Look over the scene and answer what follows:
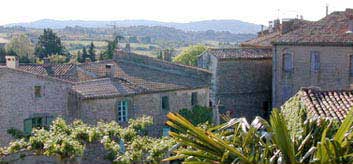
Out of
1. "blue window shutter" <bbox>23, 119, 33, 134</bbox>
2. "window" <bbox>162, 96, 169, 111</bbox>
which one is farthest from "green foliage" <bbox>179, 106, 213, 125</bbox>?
"blue window shutter" <bbox>23, 119, 33, 134</bbox>

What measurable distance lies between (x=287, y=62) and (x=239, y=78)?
12.1ft

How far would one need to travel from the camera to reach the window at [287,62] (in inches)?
1382

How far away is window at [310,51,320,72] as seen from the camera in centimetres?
3356

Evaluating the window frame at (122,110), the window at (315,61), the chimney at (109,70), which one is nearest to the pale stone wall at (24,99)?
the window frame at (122,110)

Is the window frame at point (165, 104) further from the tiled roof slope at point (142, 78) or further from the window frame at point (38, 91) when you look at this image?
the window frame at point (38, 91)

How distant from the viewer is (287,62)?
35312mm

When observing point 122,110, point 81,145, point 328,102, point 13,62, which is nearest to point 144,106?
point 122,110

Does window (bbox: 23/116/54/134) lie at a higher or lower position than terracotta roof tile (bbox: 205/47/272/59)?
lower

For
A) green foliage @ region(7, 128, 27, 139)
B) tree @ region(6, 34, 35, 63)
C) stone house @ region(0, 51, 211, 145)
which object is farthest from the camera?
tree @ region(6, 34, 35, 63)

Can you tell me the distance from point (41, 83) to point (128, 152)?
8443mm

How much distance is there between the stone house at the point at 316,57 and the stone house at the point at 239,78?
2.08 meters

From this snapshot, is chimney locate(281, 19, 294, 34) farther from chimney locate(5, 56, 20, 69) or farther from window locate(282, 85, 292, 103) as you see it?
chimney locate(5, 56, 20, 69)

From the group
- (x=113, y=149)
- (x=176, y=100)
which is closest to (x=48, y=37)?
(x=176, y=100)

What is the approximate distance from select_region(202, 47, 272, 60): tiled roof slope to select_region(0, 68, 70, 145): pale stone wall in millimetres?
13093
